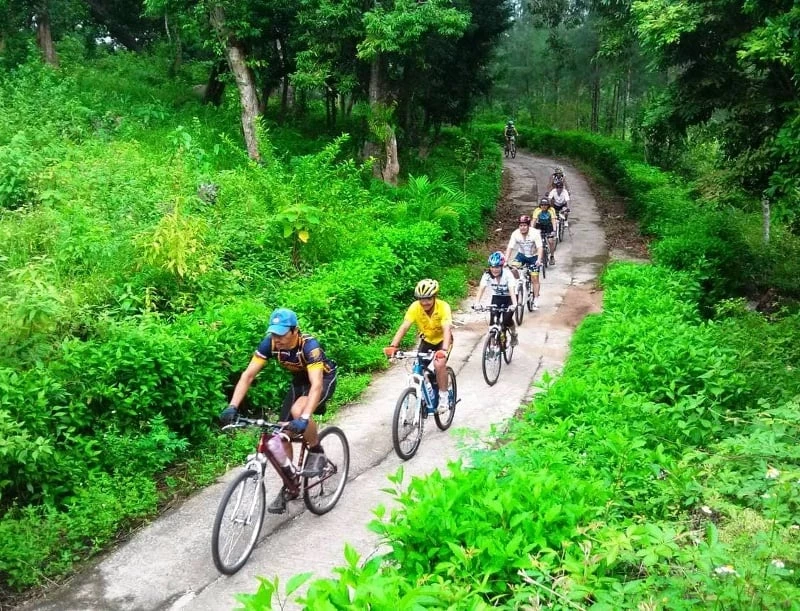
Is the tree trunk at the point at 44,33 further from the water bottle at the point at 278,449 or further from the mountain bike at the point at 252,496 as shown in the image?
the water bottle at the point at 278,449

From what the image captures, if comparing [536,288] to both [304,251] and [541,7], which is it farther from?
[541,7]

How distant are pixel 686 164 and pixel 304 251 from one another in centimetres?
2110

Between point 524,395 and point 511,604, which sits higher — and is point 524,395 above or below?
A: below

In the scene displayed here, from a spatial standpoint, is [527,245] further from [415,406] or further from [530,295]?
[415,406]

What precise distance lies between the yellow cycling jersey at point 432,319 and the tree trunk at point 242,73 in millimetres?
10413

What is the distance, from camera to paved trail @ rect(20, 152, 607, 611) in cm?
604

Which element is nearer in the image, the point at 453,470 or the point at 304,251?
the point at 453,470

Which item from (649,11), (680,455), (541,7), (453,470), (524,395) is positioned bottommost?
(524,395)

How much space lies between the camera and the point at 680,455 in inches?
248

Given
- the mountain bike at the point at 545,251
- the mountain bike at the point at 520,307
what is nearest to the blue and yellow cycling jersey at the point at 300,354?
the mountain bike at the point at 520,307

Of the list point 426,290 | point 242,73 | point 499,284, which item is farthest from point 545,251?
point 426,290

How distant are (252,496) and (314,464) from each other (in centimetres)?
78

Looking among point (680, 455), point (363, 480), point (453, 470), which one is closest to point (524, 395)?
point (363, 480)

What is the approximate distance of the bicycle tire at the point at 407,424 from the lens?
8.05 meters
